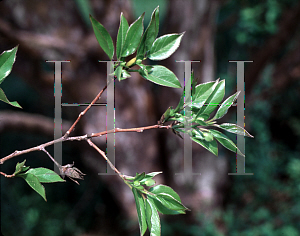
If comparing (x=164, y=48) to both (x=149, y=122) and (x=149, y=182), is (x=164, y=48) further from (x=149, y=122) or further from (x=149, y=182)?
(x=149, y=122)

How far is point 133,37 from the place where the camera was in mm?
266

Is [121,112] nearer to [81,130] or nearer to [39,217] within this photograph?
[81,130]

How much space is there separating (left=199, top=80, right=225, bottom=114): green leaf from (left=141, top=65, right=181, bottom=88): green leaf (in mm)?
34

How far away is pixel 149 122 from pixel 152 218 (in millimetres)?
831

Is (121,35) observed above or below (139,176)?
above

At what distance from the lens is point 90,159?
1.12 metres

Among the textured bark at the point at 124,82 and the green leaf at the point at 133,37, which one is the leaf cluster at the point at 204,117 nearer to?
the green leaf at the point at 133,37

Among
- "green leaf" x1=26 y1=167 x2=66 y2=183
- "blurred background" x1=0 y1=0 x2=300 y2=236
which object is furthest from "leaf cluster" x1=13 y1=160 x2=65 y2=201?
"blurred background" x1=0 y1=0 x2=300 y2=236

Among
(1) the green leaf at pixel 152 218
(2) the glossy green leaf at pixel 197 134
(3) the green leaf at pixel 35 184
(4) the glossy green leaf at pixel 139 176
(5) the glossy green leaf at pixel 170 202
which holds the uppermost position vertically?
(2) the glossy green leaf at pixel 197 134

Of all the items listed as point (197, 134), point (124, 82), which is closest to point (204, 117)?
point (197, 134)

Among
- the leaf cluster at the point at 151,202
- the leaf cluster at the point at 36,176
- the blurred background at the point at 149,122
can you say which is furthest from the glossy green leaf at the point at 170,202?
the blurred background at the point at 149,122

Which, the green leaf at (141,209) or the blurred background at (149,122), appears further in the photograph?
the blurred background at (149,122)

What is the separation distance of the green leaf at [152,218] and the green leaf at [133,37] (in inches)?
5.9

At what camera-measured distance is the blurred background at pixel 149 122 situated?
3.18 ft
